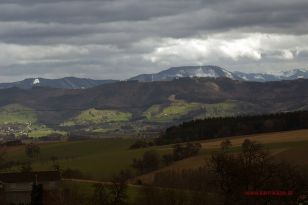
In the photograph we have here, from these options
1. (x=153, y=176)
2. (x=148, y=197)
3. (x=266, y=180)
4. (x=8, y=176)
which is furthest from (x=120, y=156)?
(x=266, y=180)

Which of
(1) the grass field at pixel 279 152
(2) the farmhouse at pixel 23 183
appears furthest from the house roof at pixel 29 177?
(1) the grass field at pixel 279 152

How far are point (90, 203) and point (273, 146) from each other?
95345 millimetres

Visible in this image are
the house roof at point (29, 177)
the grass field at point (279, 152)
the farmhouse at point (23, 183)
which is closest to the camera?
the farmhouse at point (23, 183)

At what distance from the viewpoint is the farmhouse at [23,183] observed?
126 metres

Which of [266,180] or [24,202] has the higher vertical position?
[266,180]

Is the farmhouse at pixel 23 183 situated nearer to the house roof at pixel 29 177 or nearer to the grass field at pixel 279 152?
the house roof at pixel 29 177

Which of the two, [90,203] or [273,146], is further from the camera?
[273,146]

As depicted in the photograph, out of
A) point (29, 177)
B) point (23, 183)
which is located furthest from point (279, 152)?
point (23, 183)

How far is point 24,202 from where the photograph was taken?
406ft

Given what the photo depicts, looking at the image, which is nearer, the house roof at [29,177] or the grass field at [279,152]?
the house roof at [29,177]

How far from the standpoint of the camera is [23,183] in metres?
132

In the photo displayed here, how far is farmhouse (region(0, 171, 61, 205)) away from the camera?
4968 inches

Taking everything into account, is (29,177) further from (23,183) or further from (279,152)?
(279,152)

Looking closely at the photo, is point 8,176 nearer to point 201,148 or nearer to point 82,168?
point 82,168
